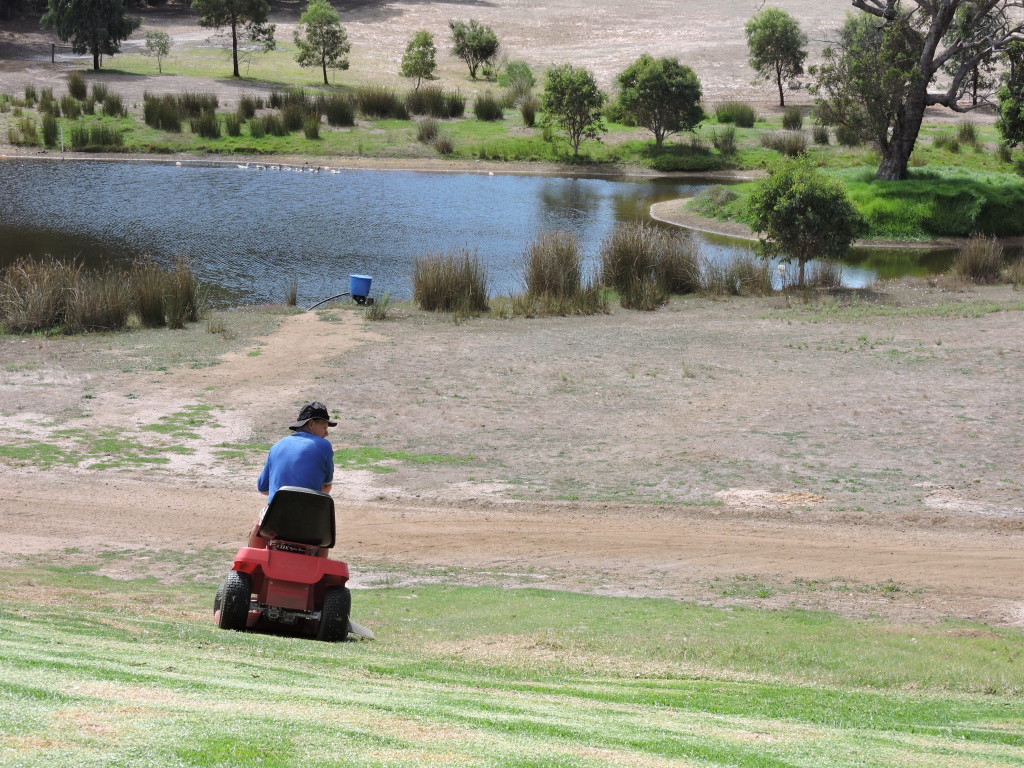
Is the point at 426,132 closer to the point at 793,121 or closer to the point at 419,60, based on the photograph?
the point at 419,60

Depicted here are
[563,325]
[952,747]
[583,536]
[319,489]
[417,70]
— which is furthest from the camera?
[417,70]

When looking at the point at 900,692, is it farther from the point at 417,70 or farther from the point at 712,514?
the point at 417,70

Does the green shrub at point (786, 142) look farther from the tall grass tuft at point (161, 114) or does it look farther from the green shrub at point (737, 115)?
the tall grass tuft at point (161, 114)

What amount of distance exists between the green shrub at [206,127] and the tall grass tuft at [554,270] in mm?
26008

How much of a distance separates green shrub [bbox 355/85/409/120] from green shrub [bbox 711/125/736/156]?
13.8 m

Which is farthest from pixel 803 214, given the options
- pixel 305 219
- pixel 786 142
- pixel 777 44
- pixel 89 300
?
pixel 777 44

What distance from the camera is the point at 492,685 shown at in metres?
7.09

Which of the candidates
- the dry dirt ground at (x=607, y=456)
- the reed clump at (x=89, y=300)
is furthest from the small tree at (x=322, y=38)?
the dry dirt ground at (x=607, y=456)

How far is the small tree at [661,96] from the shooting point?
4728 cm

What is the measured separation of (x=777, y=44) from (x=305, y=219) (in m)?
34.1

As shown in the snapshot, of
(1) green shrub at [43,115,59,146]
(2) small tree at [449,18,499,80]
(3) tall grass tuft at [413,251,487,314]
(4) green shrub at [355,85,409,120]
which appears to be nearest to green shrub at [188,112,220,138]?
(1) green shrub at [43,115,59,146]

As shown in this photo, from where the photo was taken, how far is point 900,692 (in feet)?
25.8

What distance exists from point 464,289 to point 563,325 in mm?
2413

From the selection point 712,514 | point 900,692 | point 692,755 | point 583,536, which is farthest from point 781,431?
point 692,755
